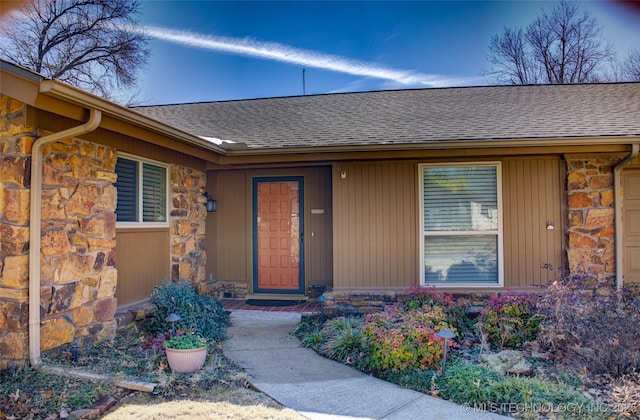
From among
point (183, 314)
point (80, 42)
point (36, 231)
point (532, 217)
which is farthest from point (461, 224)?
point (80, 42)

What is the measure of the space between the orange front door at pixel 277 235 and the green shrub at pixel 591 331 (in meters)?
3.78

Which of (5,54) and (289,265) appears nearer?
(289,265)

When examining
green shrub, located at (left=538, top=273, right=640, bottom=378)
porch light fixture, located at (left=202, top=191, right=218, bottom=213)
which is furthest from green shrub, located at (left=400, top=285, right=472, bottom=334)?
porch light fixture, located at (left=202, top=191, right=218, bottom=213)

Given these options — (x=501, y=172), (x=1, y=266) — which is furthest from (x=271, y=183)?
(x=1, y=266)

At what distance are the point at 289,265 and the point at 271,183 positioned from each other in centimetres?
140

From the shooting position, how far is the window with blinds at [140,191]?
495cm

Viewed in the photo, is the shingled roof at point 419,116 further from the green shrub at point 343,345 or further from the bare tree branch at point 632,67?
the bare tree branch at point 632,67

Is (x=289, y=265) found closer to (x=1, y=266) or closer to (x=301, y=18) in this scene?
(x=1, y=266)

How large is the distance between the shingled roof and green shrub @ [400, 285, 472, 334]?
1920mm

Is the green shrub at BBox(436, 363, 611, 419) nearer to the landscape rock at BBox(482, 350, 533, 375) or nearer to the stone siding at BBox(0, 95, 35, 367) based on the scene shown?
the landscape rock at BBox(482, 350, 533, 375)

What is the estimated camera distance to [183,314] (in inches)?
184

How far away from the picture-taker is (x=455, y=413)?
119 inches

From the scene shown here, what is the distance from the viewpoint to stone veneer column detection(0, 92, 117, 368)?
3.57m

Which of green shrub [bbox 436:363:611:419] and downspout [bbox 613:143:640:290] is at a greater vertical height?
downspout [bbox 613:143:640:290]
